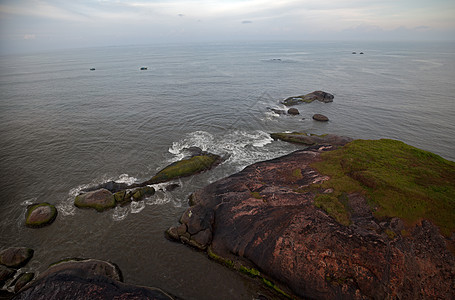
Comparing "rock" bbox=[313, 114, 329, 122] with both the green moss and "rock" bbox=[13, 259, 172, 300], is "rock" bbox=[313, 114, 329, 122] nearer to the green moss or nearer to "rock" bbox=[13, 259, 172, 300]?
the green moss

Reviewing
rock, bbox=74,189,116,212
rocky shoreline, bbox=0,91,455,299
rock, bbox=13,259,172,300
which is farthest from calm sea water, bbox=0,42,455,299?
rocky shoreline, bbox=0,91,455,299

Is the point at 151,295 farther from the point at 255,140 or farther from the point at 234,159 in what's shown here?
the point at 255,140

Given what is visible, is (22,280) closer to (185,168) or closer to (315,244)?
(185,168)

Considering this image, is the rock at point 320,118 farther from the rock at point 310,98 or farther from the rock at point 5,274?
the rock at point 5,274

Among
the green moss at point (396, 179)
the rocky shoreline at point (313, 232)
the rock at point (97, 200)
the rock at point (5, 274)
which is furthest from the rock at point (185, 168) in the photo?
the green moss at point (396, 179)

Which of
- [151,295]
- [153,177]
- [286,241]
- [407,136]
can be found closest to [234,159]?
[153,177]
